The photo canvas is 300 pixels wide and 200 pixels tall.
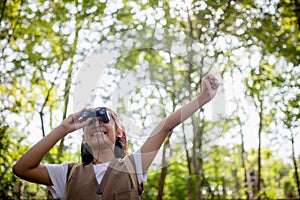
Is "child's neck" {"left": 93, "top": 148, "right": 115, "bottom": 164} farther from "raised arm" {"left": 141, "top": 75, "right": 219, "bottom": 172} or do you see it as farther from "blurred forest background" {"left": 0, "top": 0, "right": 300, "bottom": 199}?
"blurred forest background" {"left": 0, "top": 0, "right": 300, "bottom": 199}

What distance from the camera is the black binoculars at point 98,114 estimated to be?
5.25 feet

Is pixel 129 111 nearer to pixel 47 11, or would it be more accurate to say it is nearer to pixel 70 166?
pixel 70 166

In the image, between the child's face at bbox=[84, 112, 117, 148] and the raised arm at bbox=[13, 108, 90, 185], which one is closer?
the raised arm at bbox=[13, 108, 90, 185]

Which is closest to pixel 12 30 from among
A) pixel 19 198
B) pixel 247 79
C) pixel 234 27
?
pixel 19 198

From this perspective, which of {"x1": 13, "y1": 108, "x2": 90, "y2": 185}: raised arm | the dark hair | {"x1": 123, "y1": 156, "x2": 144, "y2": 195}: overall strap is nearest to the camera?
{"x1": 13, "y1": 108, "x2": 90, "y2": 185}: raised arm

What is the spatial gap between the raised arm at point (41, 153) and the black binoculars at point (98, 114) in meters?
0.03

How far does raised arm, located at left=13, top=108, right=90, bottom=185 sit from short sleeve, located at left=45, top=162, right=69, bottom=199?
0.02 metres

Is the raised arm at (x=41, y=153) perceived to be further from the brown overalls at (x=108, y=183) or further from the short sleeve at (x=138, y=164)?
the short sleeve at (x=138, y=164)

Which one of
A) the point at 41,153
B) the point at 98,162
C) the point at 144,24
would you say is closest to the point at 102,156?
the point at 98,162

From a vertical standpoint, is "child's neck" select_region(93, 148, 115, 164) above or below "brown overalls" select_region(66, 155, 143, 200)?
above

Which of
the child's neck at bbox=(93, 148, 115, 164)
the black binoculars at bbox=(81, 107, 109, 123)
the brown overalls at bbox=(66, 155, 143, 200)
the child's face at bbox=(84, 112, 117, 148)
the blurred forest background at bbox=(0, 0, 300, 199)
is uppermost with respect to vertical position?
the blurred forest background at bbox=(0, 0, 300, 199)

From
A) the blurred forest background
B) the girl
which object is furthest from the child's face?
the blurred forest background

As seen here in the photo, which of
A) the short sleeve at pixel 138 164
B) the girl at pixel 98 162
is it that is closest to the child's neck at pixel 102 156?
the girl at pixel 98 162

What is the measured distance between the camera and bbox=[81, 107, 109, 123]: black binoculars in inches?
63.0
